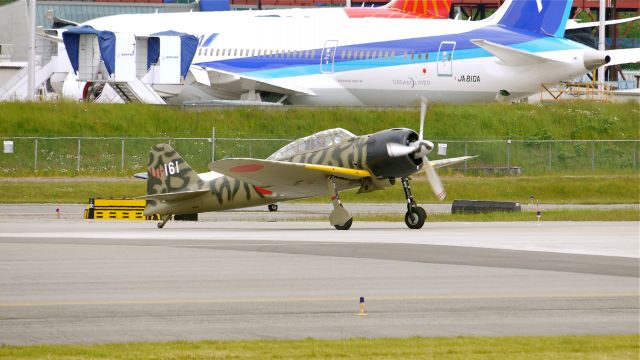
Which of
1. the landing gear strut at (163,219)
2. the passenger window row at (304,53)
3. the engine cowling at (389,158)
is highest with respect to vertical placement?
the passenger window row at (304,53)

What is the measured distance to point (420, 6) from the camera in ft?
225

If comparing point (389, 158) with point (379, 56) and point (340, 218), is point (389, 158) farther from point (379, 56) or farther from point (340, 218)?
point (379, 56)

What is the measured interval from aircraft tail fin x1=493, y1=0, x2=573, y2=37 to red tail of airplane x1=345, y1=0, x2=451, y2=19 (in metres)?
11.1

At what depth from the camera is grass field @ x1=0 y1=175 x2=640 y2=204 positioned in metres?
42.6

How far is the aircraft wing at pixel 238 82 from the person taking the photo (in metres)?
55.8

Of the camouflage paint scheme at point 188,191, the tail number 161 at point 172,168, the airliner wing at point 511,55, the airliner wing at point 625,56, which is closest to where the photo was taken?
the camouflage paint scheme at point 188,191

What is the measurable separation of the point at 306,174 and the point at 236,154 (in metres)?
19.6

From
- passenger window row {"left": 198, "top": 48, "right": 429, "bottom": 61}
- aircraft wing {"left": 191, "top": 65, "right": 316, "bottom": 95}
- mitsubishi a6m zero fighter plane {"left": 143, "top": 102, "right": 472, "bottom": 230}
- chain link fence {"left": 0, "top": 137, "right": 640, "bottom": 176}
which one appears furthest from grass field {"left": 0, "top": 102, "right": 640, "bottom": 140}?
mitsubishi a6m zero fighter plane {"left": 143, "top": 102, "right": 472, "bottom": 230}

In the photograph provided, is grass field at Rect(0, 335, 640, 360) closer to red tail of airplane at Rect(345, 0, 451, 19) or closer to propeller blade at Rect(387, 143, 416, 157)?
propeller blade at Rect(387, 143, 416, 157)

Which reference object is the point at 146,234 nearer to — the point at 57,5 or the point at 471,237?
the point at 471,237

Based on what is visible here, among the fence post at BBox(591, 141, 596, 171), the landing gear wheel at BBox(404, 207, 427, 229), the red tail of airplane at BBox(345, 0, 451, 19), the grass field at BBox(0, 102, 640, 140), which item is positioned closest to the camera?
the landing gear wheel at BBox(404, 207, 427, 229)

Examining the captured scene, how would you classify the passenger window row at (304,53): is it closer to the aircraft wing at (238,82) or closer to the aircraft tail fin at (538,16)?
the aircraft wing at (238,82)

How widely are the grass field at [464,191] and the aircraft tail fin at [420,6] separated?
23849mm

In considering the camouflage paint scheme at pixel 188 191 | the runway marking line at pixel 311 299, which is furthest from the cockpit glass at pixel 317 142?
the runway marking line at pixel 311 299
